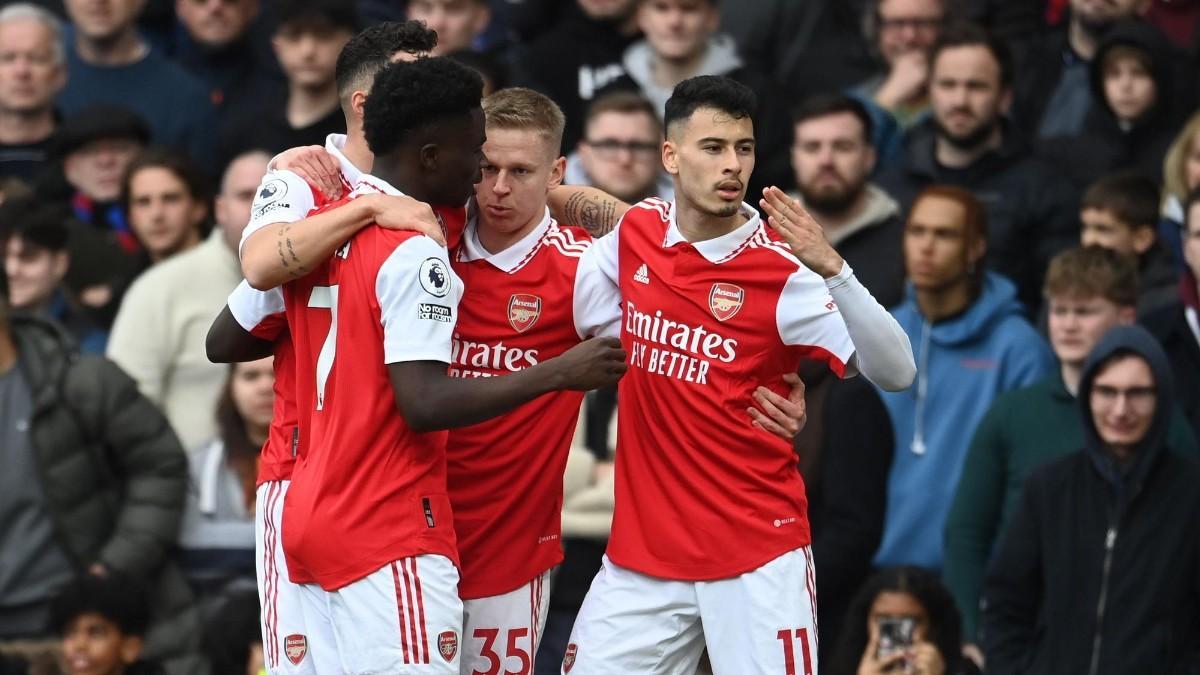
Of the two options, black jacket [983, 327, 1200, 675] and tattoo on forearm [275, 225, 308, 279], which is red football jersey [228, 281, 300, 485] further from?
black jacket [983, 327, 1200, 675]

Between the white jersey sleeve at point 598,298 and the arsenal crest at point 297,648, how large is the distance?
129 cm

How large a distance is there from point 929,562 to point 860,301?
3.57m

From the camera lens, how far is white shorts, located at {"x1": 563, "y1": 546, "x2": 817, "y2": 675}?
700 centimetres

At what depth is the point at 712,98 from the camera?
697 cm

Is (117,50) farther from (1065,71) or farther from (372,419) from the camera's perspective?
(372,419)

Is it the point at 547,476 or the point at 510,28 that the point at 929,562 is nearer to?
the point at 547,476

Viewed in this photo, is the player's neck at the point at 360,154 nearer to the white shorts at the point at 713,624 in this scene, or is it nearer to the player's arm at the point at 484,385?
the player's arm at the point at 484,385

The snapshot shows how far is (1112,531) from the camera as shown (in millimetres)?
8898

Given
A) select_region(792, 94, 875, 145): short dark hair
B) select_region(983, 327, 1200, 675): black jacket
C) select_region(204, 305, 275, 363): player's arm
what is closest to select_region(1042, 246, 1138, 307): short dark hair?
select_region(983, 327, 1200, 675): black jacket

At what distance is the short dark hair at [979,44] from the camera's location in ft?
38.3

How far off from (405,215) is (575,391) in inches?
29.4

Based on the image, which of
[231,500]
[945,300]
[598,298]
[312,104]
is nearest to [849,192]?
[945,300]

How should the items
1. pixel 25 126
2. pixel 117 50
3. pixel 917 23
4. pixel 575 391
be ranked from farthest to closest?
pixel 117 50 < pixel 917 23 < pixel 25 126 < pixel 575 391

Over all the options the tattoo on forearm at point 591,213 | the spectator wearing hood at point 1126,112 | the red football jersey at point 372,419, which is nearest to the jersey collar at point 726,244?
the tattoo on forearm at point 591,213
